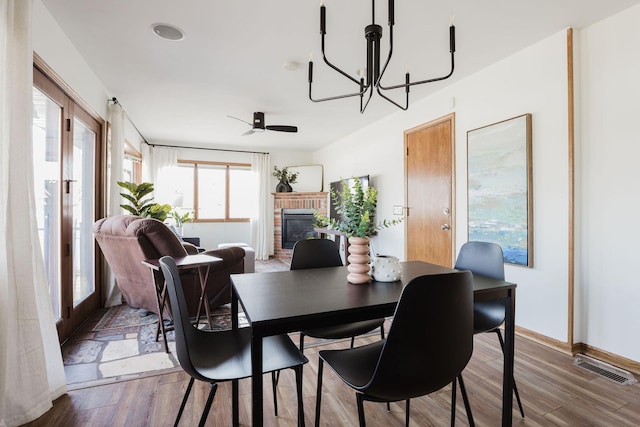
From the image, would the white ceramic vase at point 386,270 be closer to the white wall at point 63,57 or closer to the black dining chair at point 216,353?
the black dining chair at point 216,353

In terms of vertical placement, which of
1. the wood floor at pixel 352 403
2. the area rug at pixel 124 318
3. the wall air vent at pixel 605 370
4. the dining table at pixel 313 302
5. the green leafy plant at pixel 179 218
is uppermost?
the green leafy plant at pixel 179 218

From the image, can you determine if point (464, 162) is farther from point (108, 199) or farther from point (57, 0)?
point (108, 199)

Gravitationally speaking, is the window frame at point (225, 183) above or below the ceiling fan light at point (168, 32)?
below

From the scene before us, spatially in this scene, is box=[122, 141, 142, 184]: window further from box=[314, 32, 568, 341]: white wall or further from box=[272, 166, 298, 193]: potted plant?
box=[314, 32, 568, 341]: white wall

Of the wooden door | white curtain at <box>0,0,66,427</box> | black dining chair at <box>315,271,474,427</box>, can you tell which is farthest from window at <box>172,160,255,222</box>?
black dining chair at <box>315,271,474,427</box>

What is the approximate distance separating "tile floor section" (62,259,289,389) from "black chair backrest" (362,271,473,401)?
1.76 m

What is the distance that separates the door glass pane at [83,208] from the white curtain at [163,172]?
9.58 ft

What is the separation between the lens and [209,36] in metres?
2.55

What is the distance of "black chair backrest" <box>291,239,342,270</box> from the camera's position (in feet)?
7.04

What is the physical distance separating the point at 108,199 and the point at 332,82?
2816mm

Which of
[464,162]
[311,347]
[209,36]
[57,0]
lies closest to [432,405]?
[311,347]

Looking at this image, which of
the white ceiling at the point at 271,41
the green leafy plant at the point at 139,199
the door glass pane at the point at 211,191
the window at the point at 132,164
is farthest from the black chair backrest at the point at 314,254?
the door glass pane at the point at 211,191

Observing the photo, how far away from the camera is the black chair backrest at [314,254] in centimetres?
214

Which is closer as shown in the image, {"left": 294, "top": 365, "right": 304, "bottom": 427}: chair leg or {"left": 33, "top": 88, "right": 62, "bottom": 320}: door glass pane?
{"left": 294, "top": 365, "right": 304, "bottom": 427}: chair leg
